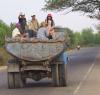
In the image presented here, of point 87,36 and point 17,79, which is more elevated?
point 17,79

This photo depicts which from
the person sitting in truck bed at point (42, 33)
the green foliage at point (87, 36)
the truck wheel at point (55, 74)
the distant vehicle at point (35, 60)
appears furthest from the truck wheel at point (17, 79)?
the green foliage at point (87, 36)

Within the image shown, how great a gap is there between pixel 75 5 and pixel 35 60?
2595cm

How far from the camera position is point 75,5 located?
140 ft

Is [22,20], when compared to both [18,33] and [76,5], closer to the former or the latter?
[18,33]

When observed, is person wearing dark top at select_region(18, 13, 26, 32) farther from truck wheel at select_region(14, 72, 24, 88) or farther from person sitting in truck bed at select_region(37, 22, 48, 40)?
truck wheel at select_region(14, 72, 24, 88)

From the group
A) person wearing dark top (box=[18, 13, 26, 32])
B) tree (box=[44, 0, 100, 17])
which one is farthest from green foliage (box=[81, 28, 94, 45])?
person wearing dark top (box=[18, 13, 26, 32])

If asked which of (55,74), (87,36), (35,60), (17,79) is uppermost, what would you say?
(35,60)

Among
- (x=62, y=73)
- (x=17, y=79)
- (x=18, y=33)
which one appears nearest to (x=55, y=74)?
(x=62, y=73)

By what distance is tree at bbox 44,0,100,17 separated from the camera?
41562 millimetres

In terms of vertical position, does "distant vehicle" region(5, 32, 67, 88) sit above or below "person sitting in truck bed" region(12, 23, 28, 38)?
below

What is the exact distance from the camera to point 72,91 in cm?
1612

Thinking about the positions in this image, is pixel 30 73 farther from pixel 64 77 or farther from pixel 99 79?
pixel 99 79

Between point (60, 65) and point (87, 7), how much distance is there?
85.0 feet

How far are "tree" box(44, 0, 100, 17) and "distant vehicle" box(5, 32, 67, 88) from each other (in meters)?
23.9
